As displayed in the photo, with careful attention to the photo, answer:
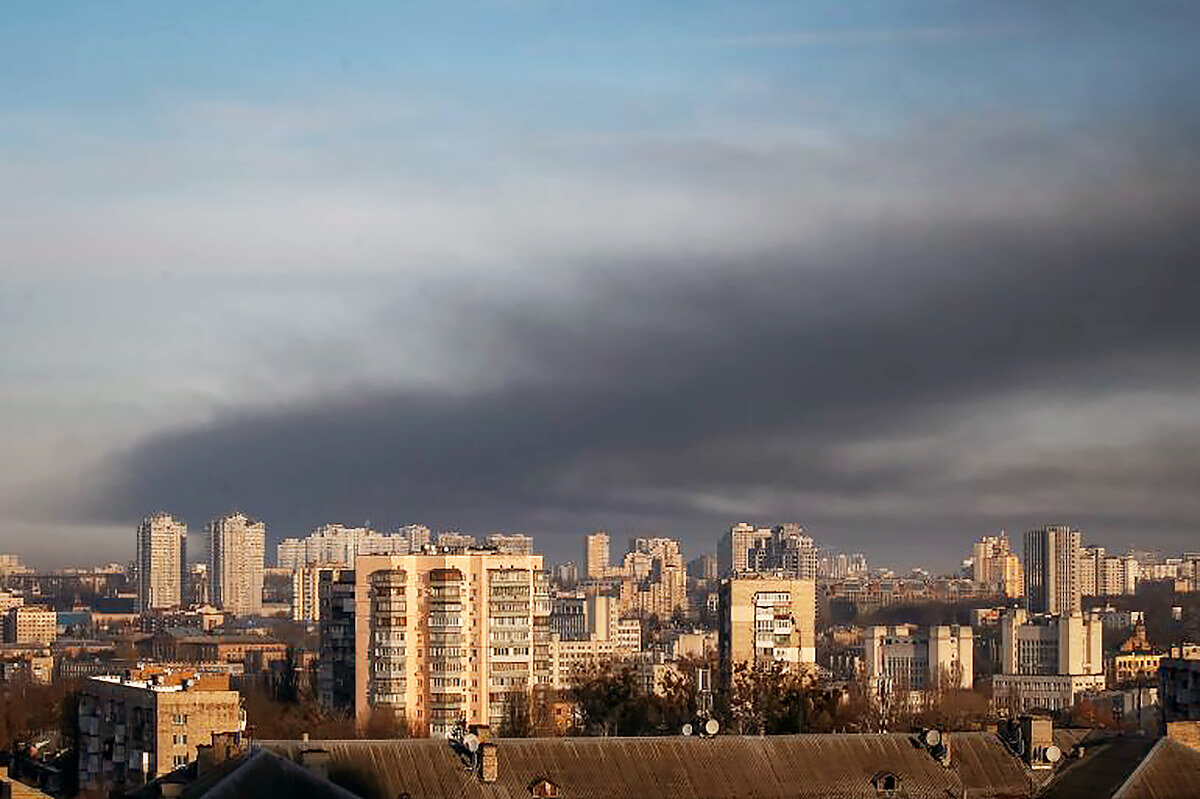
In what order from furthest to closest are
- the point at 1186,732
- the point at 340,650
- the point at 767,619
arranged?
the point at 767,619 < the point at 340,650 < the point at 1186,732

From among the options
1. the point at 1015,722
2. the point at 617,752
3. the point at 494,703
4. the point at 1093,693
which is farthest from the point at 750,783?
the point at 1093,693

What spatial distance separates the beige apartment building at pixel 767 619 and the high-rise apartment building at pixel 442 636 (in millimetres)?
39911

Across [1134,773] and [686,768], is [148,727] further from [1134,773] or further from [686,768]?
[1134,773]

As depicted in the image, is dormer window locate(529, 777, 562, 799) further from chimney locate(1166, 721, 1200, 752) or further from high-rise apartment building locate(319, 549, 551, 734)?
high-rise apartment building locate(319, 549, 551, 734)

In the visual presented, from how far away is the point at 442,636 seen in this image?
4082 inches

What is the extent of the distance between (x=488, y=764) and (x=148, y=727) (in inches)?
1387

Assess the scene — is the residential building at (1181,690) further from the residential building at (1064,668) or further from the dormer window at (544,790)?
the residential building at (1064,668)

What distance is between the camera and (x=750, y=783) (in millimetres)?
45156

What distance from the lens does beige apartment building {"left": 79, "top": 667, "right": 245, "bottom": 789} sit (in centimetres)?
7475

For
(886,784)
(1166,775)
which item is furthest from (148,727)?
(1166,775)

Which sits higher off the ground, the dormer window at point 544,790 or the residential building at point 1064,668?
the dormer window at point 544,790

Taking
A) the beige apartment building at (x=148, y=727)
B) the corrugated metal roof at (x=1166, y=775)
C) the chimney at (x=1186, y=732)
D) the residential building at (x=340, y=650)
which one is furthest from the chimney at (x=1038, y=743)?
the residential building at (x=340, y=650)

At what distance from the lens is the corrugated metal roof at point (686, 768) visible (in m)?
43.8

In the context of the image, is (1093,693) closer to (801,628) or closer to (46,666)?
(801,628)
